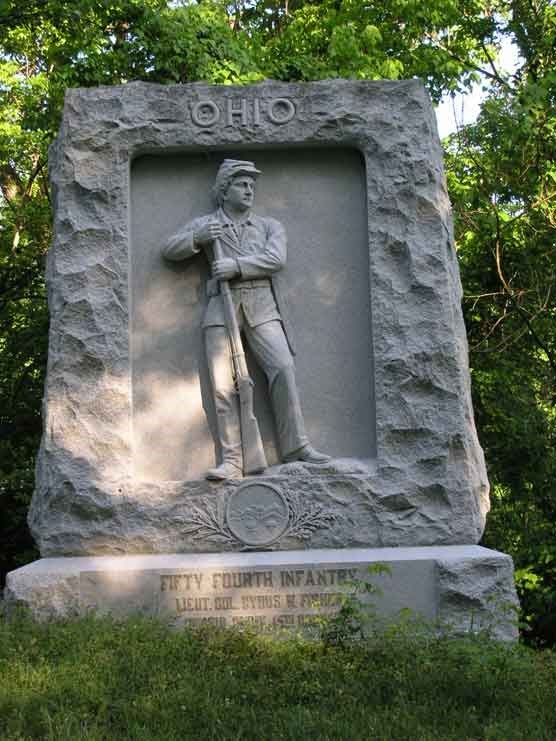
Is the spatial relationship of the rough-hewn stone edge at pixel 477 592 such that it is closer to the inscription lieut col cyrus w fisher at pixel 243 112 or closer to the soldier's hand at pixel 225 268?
the soldier's hand at pixel 225 268

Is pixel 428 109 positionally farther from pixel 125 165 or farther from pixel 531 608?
pixel 531 608

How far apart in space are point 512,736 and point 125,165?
4.83 meters

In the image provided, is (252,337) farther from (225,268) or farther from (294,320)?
(225,268)

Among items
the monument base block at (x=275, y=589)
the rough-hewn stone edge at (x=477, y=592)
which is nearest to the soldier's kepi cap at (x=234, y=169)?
the monument base block at (x=275, y=589)

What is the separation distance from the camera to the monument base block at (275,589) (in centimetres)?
644

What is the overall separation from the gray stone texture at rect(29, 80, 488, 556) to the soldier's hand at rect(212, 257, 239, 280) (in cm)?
33

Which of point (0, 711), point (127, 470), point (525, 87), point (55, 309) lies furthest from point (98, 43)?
point (0, 711)

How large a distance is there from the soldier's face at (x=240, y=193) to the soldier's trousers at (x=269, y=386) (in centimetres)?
91

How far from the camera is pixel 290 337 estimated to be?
732cm

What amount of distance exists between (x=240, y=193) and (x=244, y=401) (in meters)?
1.53

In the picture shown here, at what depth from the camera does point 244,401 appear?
717cm

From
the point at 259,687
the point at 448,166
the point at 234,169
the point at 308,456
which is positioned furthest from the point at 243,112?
the point at 448,166

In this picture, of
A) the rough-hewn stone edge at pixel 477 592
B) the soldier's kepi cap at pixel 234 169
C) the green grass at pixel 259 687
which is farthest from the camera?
the soldier's kepi cap at pixel 234 169

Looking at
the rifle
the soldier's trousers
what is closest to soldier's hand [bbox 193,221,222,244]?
the rifle
